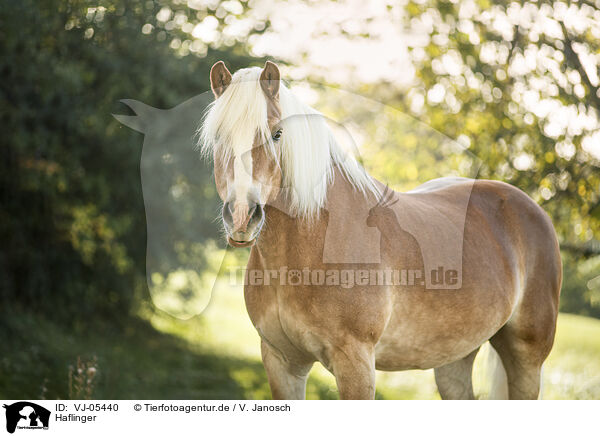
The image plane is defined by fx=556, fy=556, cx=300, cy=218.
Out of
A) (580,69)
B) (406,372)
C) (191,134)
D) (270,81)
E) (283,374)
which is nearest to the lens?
(270,81)

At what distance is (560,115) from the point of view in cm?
452

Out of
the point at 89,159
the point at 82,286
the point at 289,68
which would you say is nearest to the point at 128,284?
the point at 82,286

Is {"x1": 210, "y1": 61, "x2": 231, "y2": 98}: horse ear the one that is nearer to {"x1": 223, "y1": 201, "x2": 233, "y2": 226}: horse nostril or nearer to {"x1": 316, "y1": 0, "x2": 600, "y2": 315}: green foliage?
{"x1": 223, "y1": 201, "x2": 233, "y2": 226}: horse nostril

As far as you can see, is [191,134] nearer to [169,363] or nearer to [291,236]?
[169,363]

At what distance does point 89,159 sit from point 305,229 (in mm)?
4454

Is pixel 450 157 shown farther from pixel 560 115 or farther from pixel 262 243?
pixel 262 243

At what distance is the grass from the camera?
5.01m

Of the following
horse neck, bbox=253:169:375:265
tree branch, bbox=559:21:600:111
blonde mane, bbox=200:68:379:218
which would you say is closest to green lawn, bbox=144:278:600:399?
tree branch, bbox=559:21:600:111

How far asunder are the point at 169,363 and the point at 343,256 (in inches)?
198

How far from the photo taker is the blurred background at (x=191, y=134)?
4590 mm
